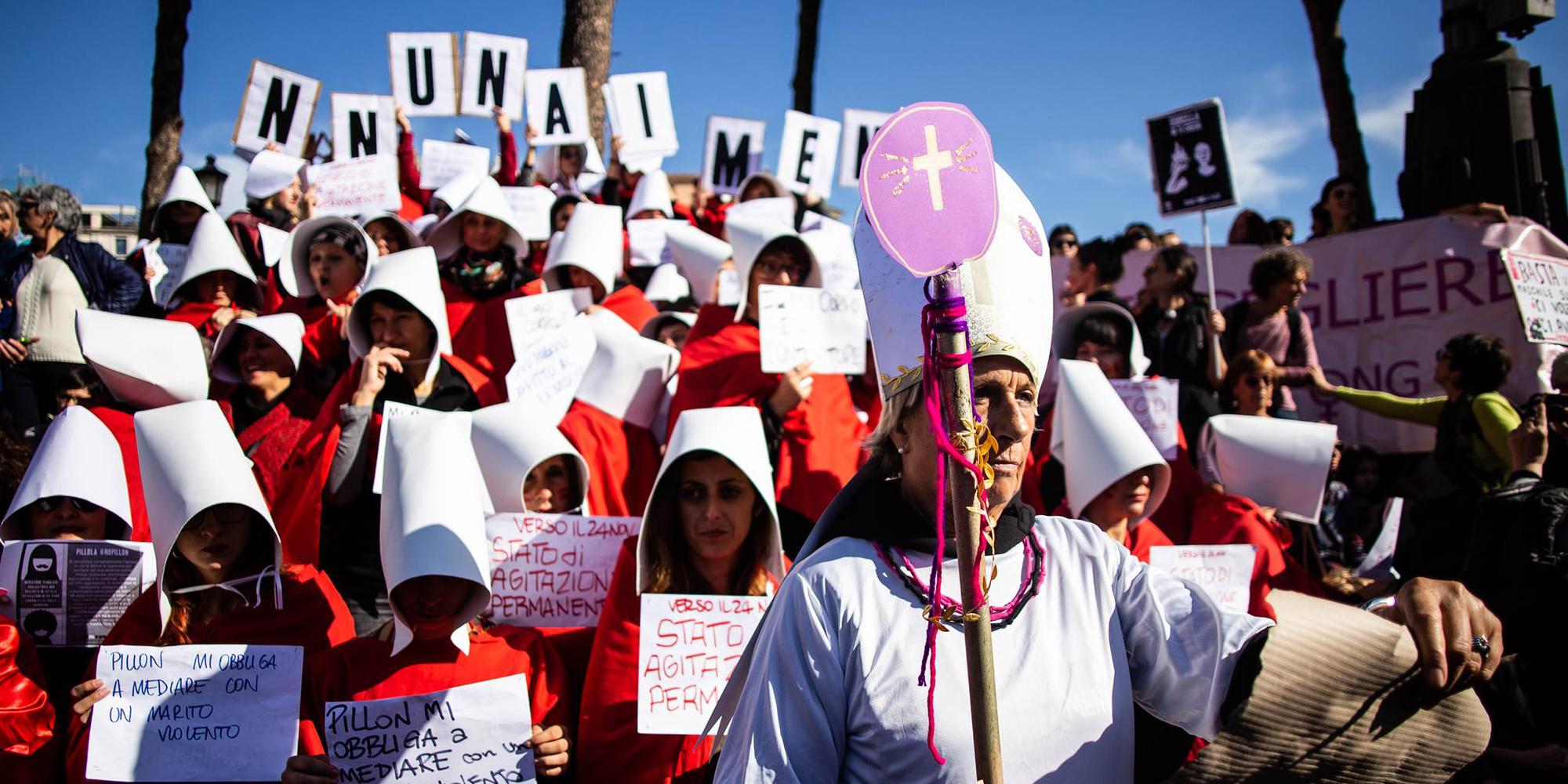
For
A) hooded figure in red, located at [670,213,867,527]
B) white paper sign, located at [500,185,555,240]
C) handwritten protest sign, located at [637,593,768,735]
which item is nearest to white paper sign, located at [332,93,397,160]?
white paper sign, located at [500,185,555,240]

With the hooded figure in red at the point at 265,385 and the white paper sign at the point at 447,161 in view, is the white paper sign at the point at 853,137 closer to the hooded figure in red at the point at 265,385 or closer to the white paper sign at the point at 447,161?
the white paper sign at the point at 447,161

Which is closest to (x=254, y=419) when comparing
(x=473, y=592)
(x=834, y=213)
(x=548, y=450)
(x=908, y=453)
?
(x=548, y=450)

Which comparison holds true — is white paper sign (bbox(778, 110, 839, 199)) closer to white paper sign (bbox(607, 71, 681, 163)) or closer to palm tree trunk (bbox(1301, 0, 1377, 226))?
white paper sign (bbox(607, 71, 681, 163))

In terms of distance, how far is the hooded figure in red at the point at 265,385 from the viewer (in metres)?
4.75

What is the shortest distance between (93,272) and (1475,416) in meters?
7.87

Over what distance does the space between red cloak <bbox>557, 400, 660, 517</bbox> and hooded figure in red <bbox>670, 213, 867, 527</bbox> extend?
24 cm

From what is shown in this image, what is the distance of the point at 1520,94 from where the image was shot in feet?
26.9

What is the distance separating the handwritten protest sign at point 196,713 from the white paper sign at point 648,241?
5512 millimetres

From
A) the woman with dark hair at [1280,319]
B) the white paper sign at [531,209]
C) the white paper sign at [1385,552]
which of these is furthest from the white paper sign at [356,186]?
the white paper sign at [1385,552]

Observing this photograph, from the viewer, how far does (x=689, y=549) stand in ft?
11.9

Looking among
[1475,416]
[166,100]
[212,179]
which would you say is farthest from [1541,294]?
[166,100]

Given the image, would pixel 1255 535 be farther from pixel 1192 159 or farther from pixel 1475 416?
pixel 1192 159

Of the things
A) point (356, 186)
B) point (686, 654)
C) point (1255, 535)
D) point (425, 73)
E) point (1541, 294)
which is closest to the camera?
point (686, 654)

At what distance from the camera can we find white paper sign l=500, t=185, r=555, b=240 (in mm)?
8344
